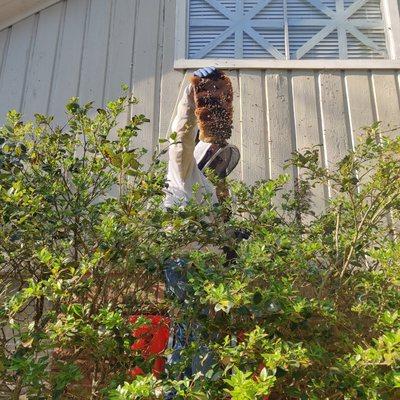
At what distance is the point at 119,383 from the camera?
86.3 inches

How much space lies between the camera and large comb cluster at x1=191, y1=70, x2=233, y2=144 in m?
3.69

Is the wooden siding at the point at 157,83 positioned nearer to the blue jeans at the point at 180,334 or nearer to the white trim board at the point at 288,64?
the white trim board at the point at 288,64

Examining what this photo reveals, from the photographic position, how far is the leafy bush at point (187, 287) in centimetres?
209

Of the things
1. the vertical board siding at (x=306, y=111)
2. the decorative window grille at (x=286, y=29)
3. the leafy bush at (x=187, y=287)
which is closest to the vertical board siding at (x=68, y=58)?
the decorative window grille at (x=286, y=29)

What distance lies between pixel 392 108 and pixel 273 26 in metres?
1.49

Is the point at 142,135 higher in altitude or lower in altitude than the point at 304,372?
higher

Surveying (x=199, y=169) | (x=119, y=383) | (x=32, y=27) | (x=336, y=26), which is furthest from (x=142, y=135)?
(x=119, y=383)

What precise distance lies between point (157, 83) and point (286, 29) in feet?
4.82

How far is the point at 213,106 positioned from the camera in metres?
3.75

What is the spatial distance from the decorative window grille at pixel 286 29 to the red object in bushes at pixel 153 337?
3450 mm

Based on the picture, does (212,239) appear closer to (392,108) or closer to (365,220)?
(365,220)

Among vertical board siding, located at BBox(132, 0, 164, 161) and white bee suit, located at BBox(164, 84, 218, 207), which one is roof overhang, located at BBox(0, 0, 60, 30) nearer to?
vertical board siding, located at BBox(132, 0, 164, 161)

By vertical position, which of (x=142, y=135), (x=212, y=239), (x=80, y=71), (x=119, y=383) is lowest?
(x=119, y=383)

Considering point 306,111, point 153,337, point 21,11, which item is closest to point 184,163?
point 153,337
